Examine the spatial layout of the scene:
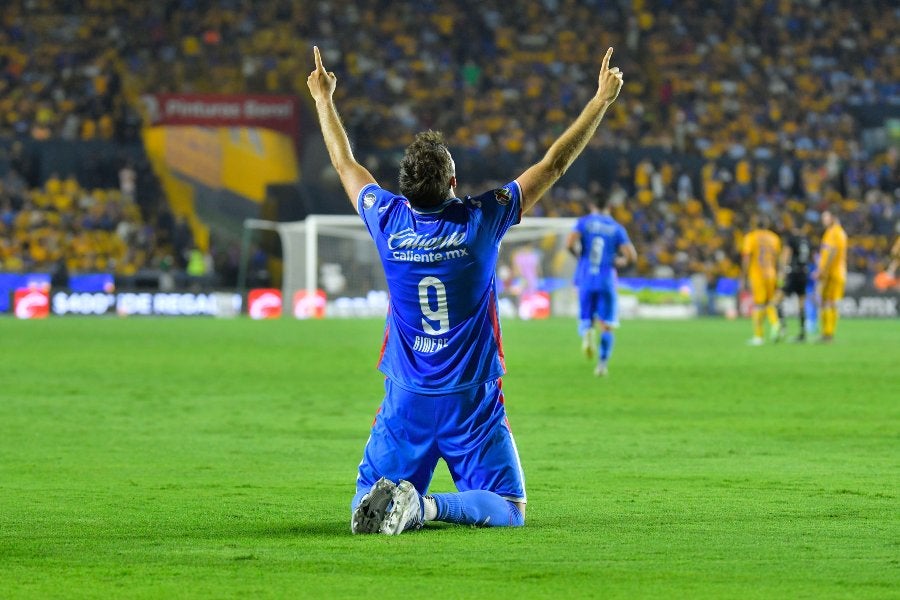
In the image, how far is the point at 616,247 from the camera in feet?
64.0

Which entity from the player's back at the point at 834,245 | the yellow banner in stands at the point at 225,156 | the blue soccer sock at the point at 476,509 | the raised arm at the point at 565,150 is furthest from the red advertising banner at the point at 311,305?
the raised arm at the point at 565,150

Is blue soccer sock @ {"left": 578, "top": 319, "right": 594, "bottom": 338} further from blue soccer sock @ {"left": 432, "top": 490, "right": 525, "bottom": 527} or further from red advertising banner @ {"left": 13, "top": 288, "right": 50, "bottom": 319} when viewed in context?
red advertising banner @ {"left": 13, "top": 288, "right": 50, "bottom": 319}

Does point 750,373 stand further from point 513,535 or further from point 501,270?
point 501,270

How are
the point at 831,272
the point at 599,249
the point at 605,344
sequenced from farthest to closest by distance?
the point at 831,272 < the point at 599,249 < the point at 605,344

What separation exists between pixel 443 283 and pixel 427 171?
54cm

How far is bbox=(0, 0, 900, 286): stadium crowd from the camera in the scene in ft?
144

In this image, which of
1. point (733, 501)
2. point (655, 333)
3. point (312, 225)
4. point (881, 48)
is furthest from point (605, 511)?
point (881, 48)

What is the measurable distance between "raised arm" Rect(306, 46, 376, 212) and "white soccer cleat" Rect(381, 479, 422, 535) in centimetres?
143

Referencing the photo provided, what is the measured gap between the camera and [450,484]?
31.1ft

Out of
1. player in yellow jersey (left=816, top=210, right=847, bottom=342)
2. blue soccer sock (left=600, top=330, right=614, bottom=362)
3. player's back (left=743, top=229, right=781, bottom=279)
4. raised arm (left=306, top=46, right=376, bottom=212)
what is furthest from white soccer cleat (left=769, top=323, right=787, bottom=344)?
raised arm (left=306, top=46, right=376, bottom=212)

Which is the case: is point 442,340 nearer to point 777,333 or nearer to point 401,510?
point 401,510

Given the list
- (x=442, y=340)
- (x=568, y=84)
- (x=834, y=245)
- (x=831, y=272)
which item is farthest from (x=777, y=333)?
(x=442, y=340)

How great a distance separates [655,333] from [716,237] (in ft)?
43.5

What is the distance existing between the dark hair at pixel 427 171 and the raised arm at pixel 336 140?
47 cm
